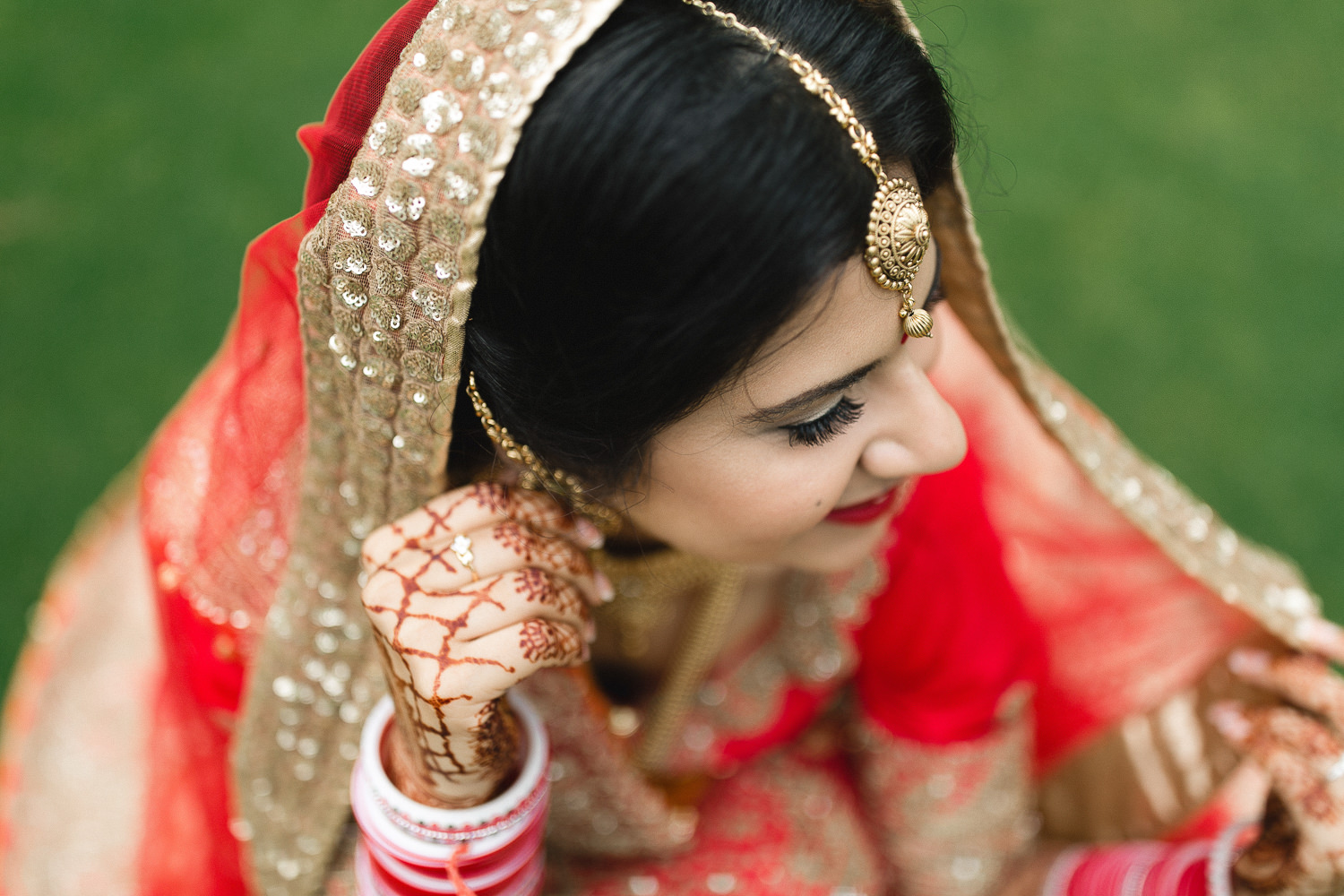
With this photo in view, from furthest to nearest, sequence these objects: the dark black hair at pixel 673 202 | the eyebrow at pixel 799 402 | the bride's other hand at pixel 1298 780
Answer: the bride's other hand at pixel 1298 780 → the eyebrow at pixel 799 402 → the dark black hair at pixel 673 202

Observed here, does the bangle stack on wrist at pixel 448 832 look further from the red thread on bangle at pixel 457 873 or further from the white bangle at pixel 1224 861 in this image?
the white bangle at pixel 1224 861

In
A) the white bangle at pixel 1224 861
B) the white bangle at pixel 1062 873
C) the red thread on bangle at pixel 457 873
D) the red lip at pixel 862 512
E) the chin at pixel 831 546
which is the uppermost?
the red lip at pixel 862 512

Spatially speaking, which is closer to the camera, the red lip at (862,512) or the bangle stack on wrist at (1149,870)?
the red lip at (862,512)

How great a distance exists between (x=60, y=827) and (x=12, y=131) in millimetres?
1738

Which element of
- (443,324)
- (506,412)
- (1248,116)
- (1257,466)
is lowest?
(1257,466)

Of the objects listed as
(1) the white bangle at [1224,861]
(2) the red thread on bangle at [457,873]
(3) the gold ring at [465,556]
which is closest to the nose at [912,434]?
(3) the gold ring at [465,556]

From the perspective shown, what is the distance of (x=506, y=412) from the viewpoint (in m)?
0.90

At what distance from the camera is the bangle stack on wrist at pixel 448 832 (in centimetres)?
96

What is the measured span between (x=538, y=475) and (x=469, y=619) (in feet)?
0.48

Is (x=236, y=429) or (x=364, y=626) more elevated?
(x=236, y=429)

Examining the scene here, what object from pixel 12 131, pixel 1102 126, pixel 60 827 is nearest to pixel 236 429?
pixel 60 827

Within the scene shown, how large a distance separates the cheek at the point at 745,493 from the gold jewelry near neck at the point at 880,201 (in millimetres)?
168

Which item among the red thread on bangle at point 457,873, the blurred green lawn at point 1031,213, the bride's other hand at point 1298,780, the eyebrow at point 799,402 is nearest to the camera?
the eyebrow at point 799,402

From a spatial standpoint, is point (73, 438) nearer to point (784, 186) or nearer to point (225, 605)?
point (225, 605)
